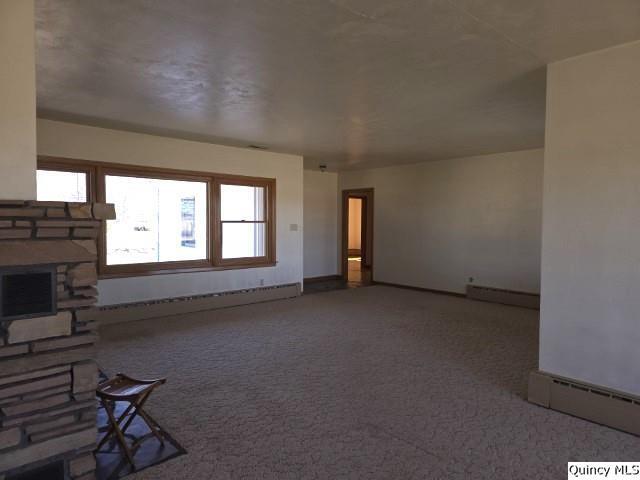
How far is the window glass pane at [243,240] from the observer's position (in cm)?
682

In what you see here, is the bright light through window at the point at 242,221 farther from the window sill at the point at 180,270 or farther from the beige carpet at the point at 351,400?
the beige carpet at the point at 351,400

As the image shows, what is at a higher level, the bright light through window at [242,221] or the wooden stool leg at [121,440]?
the bright light through window at [242,221]

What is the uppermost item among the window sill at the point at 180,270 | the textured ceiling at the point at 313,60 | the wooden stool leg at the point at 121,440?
the textured ceiling at the point at 313,60

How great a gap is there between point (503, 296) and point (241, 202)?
4.56 metres

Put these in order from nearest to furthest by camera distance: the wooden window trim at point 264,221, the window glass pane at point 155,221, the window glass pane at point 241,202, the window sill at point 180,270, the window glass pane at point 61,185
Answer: the window glass pane at point 61,185 < the window sill at point 180,270 < the window glass pane at point 155,221 < the wooden window trim at point 264,221 < the window glass pane at point 241,202

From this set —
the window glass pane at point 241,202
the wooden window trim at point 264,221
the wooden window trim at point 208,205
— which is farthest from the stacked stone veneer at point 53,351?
the window glass pane at point 241,202

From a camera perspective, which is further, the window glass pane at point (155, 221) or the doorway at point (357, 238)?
the doorway at point (357, 238)

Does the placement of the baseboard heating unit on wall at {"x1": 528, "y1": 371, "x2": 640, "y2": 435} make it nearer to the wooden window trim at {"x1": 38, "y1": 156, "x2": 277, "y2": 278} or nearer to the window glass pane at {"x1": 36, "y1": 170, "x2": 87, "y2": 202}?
Result: the wooden window trim at {"x1": 38, "y1": 156, "x2": 277, "y2": 278}

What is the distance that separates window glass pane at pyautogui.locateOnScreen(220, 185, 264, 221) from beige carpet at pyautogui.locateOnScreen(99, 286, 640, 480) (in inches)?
72.3

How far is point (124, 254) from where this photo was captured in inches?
225

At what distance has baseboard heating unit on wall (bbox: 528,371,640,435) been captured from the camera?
2771mm

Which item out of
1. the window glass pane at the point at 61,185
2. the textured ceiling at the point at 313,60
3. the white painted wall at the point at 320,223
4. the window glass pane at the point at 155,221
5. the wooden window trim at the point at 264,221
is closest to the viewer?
the textured ceiling at the point at 313,60

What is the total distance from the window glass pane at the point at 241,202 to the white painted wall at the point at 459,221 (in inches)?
109

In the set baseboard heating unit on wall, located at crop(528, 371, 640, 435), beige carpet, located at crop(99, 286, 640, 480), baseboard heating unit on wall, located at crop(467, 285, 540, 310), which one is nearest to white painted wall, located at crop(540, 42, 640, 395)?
baseboard heating unit on wall, located at crop(528, 371, 640, 435)
